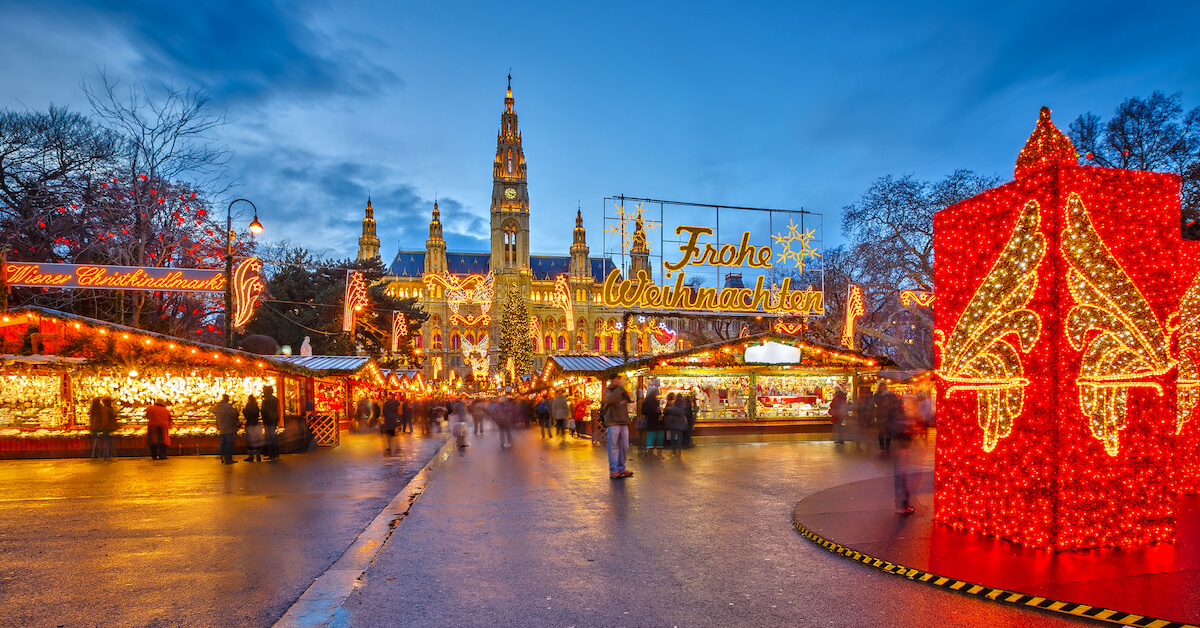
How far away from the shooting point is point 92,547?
6547mm

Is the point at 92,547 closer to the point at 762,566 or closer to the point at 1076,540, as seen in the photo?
the point at 762,566

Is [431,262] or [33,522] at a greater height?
[431,262]

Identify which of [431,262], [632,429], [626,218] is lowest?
[632,429]

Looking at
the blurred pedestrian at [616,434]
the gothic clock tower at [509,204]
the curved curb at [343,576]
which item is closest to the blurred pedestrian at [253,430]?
the curved curb at [343,576]

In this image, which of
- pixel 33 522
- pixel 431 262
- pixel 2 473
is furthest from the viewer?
pixel 431 262

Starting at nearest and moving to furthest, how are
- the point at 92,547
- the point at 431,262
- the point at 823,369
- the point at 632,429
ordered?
the point at 92,547 < the point at 632,429 < the point at 823,369 < the point at 431,262

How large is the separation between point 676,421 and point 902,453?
27.7 feet

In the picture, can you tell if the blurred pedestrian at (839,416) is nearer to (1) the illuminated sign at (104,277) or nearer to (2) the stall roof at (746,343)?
(2) the stall roof at (746,343)

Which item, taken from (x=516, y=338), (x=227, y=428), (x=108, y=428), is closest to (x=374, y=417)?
(x=108, y=428)

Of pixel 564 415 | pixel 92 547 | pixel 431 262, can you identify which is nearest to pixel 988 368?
pixel 92 547

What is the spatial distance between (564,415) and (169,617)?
17.2 metres

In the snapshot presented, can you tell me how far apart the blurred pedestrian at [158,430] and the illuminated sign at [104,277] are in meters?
3.34

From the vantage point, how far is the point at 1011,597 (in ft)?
16.0

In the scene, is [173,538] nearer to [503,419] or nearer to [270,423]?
[270,423]
